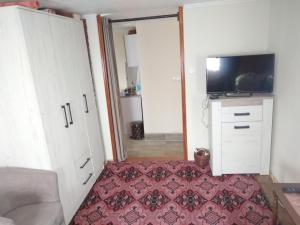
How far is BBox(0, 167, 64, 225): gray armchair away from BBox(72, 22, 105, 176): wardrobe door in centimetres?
98

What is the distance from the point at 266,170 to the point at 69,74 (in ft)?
8.60

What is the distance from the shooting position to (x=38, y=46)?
1884 mm

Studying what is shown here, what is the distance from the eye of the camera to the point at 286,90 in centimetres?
229

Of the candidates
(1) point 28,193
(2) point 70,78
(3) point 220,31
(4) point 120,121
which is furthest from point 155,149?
(1) point 28,193

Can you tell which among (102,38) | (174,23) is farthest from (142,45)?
(102,38)

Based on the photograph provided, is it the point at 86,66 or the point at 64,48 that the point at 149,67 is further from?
the point at 64,48

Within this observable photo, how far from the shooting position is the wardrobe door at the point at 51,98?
182cm

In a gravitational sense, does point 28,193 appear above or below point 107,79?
below

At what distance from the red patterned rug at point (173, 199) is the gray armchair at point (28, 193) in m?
0.57

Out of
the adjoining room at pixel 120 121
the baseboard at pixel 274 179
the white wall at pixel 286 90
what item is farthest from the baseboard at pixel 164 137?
the white wall at pixel 286 90

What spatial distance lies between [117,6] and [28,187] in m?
2.12

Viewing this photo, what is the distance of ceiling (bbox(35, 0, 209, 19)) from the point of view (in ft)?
7.48

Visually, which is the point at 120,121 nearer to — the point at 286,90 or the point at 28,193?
the point at 28,193

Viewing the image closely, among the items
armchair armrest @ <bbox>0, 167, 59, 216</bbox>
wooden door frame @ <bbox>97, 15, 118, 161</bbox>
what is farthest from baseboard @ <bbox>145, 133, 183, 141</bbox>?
armchair armrest @ <bbox>0, 167, 59, 216</bbox>
